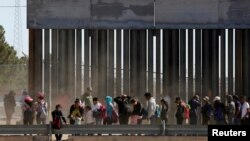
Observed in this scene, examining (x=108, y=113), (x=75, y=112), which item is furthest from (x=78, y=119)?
(x=108, y=113)

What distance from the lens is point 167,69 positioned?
32.6 m

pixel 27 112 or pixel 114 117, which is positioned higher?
pixel 27 112

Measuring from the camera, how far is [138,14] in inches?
1264

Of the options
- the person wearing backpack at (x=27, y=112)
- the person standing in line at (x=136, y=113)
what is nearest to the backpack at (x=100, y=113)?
the person standing in line at (x=136, y=113)

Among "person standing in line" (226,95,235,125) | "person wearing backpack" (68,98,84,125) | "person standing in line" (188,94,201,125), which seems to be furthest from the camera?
"person standing in line" (188,94,201,125)

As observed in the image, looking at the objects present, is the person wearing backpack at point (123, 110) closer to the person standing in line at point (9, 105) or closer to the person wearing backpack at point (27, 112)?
the person wearing backpack at point (27, 112)

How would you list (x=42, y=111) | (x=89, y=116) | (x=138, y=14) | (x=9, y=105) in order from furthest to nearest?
1. (x=138, y=14)
2. (x=9, y=105)
3. (x=42, y=111)
4. (x=89, y=116)

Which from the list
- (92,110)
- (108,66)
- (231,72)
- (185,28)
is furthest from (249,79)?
(92,110)

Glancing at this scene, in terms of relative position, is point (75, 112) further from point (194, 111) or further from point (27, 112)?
point (194, 111)

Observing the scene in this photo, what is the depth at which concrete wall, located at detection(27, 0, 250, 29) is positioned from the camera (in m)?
31.8

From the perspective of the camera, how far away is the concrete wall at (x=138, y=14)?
3184 cm

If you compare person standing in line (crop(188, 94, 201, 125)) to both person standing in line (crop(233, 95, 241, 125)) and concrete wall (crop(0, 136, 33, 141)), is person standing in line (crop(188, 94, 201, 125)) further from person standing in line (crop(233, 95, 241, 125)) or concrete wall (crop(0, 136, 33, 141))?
concrete wall (crop(0, 136, 33, 141))

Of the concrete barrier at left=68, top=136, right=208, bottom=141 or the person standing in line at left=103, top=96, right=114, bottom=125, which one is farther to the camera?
the person standing in line at left=103, top=96, right=114, bottom=125

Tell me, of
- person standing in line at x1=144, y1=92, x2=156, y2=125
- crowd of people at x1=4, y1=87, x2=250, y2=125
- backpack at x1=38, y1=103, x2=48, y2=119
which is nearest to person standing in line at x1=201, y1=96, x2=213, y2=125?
crowd of people at x1=4, y1=87, x2=250, y2=125
